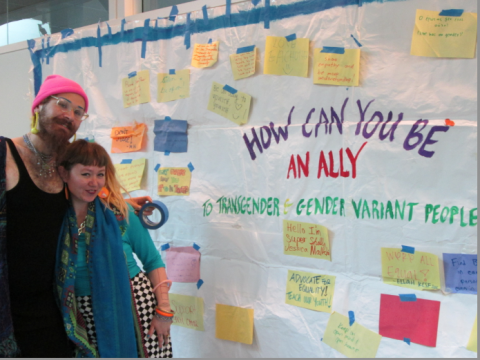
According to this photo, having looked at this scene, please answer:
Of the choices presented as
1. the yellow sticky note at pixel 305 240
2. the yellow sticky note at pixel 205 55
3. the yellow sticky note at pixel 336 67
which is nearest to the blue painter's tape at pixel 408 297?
the yellow sticky note at pixel 305 240

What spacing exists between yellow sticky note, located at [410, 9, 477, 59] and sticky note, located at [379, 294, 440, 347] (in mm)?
687

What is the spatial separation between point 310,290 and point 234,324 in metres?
0.31

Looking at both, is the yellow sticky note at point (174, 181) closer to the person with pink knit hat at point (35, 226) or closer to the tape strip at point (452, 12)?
the person with pink knit hat at point (35, 226)

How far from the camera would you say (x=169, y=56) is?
1.49m

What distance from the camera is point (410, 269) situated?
111 cm

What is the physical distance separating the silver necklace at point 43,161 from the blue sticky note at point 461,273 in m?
1.09

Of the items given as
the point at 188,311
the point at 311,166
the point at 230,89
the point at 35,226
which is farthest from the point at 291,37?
the point at 188,311

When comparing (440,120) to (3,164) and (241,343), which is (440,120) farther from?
(3,164)

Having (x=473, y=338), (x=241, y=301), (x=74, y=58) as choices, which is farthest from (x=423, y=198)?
(x=74, y=58)

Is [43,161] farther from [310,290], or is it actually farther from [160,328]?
[310,290]

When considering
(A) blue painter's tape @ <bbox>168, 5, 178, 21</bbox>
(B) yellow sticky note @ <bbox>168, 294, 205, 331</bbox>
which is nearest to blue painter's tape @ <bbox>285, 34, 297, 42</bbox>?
(A) blue painter's tape @ <bbox>168, 5, 178, 21</bbox>

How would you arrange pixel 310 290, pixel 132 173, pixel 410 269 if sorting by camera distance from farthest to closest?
pixel 132 173 → pixel 310 290 → pixel 410 269

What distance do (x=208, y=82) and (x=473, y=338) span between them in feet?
3.69

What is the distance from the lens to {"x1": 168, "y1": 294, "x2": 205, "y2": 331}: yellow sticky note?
143 centimetres
